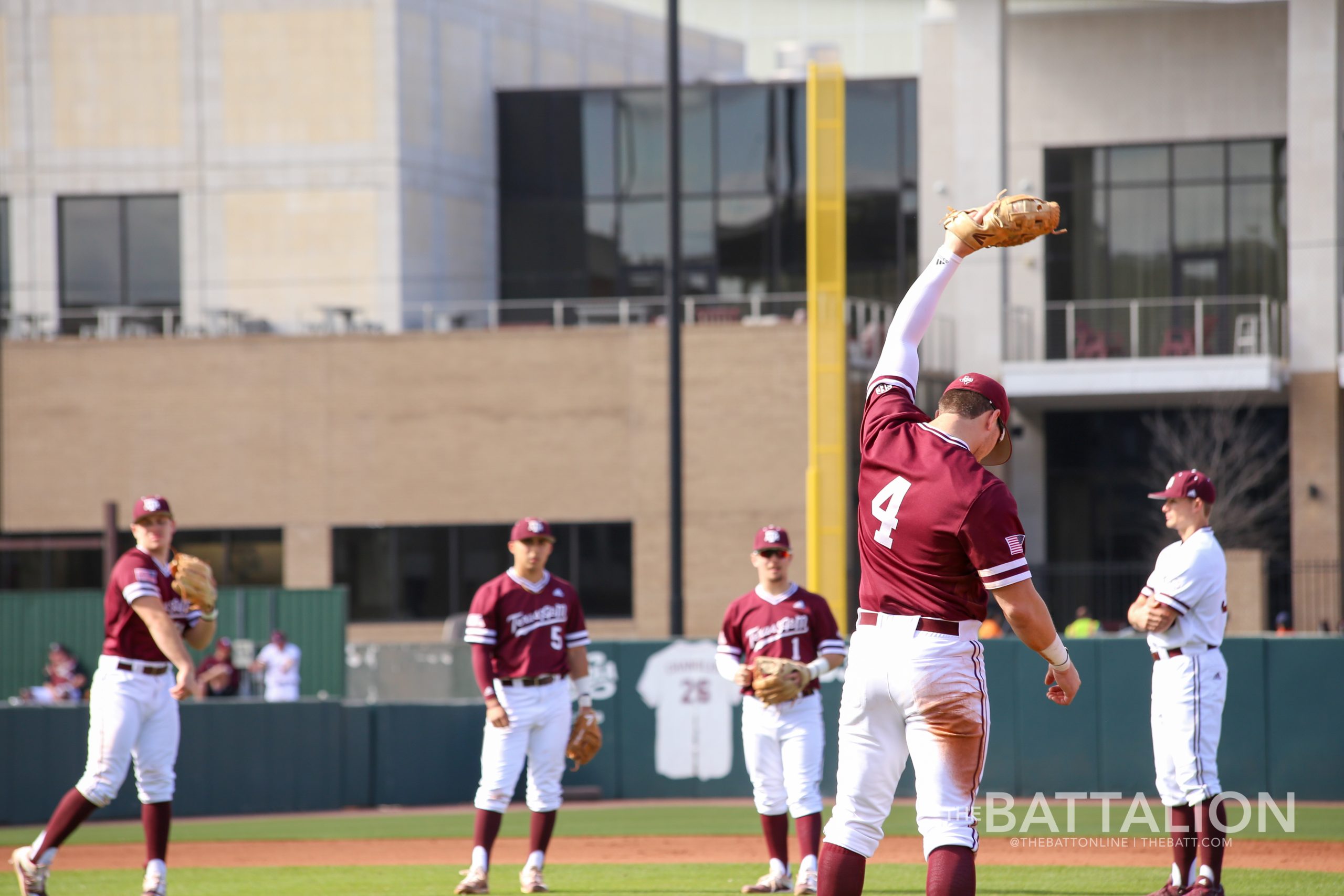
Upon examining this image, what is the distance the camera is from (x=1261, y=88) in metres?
29.4

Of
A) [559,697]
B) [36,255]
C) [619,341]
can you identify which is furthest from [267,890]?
[36,255]

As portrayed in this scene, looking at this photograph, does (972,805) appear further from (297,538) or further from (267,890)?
(297,538)

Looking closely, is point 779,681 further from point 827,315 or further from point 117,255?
point 117,255

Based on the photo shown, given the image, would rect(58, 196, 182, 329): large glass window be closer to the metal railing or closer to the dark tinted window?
the dark tinted window

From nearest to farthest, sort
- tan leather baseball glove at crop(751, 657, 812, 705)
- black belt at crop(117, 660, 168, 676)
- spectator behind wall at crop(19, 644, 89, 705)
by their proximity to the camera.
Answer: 1. tan leather baseball glove at crop(751, 657, 812, 705)
2. black belt at crop(117, 660, 168, 676)
3. spectator behind wall at crop(19, 644, 89, 705)

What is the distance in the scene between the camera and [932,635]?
Result: 5480 millimetres

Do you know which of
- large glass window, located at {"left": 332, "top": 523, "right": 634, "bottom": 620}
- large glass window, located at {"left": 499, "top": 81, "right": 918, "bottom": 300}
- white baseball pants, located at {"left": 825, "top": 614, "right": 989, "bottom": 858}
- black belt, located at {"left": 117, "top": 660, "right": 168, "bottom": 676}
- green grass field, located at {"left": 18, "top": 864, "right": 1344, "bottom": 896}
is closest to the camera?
white baseball pants, located at {"left": 825, "top": 614, "right": 989, "bottom": 858}

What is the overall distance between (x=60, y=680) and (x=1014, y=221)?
18.3 m

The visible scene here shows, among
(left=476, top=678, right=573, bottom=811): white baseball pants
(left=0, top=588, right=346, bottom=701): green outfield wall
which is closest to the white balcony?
(left=0, top=588, right=346, bottom=701): green outfield wall

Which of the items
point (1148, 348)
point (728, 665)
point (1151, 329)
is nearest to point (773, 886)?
point (728, 665)

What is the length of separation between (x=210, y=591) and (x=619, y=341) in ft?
61.9

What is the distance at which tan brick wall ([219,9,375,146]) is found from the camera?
30.8m

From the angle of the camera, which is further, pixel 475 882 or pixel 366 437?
pixel 366 437

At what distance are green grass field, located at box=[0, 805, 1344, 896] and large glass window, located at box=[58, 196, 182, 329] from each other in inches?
740
